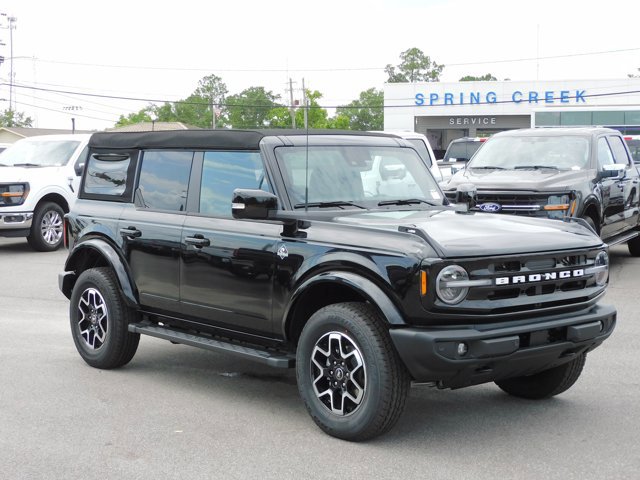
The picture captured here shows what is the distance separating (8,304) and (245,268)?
5603mm

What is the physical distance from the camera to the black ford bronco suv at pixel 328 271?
5.04 metres

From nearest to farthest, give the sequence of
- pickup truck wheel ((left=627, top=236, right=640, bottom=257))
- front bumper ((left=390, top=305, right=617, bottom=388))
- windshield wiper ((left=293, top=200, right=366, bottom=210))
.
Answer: front bumper ((left=390, top=305, right=617, bottom=388))
windshield wiper ((left=293, top=200, right=366, bottom=210))
pickup truck wheel ((left=627, top=236, right=640, bottom=257))

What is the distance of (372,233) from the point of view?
5.31 metres

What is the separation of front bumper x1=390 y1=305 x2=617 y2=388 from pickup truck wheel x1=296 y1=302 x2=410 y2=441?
146mm

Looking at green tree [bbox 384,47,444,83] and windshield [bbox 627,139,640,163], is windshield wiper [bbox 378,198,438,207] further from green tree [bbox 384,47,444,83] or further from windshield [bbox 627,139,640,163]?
green tree [bbox 384,47,444,83]

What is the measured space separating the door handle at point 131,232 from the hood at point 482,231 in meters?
1.80

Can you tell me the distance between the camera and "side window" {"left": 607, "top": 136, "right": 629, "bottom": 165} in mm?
13499

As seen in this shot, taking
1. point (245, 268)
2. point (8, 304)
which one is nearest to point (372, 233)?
A: point (245, 268)

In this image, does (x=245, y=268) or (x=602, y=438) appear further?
(x=245, y=268)

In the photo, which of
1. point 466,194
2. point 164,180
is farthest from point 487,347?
point 164,180

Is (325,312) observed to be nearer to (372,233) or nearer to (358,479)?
(372,233)

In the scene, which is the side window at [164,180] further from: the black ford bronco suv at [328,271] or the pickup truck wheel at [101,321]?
the pickup truck wheel at [101,321]

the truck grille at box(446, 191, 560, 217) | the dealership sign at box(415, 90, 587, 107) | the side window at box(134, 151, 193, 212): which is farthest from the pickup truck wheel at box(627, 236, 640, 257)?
the dealership sign at box(415, 90, 587, 107)

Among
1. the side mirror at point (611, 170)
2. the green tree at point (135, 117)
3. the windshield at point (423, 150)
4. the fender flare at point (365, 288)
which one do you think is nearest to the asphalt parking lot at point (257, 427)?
the fender flare at point (365, 288)
